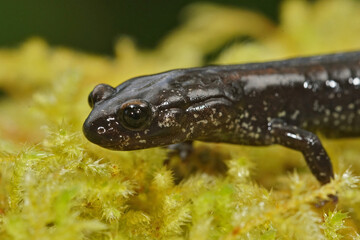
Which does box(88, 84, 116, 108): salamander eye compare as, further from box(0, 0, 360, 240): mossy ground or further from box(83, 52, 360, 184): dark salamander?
box(0, 0, 360, 240): mossy ground

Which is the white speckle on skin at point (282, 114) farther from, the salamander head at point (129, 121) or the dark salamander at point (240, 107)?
the salamander head at point (129, 121)

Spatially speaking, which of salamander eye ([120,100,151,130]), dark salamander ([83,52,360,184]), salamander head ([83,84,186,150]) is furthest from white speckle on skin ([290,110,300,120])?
salamander eye ([120,100,151,130])

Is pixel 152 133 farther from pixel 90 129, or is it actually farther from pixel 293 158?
pixel 293 158

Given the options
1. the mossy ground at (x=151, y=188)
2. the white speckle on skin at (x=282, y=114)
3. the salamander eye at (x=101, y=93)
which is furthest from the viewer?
the white speckle on skin at (x=282, y=114)

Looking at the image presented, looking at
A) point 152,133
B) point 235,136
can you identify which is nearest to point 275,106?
point 235,136

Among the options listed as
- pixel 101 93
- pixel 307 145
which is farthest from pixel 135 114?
pixel 307 145

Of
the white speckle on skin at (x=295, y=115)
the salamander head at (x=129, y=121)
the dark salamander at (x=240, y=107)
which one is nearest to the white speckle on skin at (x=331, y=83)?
the dark salamander at (x=240, y=107)

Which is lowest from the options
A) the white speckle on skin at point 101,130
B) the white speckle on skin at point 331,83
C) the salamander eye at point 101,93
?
the white speckle on skin at point 101,130

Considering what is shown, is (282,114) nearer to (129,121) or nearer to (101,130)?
(129,121)
